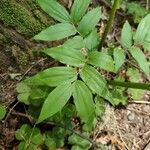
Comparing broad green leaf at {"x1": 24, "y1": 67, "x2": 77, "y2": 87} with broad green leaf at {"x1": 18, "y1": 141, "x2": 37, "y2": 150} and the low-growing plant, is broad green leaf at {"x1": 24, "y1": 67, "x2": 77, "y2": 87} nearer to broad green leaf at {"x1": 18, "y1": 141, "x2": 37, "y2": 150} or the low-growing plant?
the low-growing plant

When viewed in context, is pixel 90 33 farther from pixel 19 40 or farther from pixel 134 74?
pixel 134 74

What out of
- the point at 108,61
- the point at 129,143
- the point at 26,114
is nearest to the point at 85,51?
the point at 108,61

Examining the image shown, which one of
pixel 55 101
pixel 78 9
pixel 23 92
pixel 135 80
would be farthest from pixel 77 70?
pixel 135 80

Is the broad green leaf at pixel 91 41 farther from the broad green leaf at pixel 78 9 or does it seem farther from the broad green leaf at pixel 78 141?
the broad green leaf at pixel 78 141

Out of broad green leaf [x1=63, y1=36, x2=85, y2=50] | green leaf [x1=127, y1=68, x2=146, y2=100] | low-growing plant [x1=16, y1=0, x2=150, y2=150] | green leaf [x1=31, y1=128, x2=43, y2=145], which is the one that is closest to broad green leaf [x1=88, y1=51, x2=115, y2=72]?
low-growing plant [x1=16, y1=0, x2=150, y2=150]

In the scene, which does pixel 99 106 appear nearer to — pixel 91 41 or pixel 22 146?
pixel 91 41

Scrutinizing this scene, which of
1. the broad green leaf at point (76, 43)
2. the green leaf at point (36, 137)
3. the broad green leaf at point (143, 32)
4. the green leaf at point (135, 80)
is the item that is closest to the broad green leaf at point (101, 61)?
the broad green leaf at point (76, 43)
